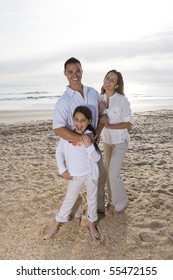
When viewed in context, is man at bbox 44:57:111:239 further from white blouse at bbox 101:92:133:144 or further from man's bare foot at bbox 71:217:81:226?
man's bare foot at bbox 71:217:81:226

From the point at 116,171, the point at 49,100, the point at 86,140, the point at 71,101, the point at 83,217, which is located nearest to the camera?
the point at 86,140

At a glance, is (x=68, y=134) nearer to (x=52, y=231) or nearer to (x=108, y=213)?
(x=52, y=231)

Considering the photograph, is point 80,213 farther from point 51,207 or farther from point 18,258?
point 18,258

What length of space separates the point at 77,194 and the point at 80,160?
412mm

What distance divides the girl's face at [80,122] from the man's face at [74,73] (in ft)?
1.07

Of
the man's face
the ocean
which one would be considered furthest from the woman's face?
the ocean

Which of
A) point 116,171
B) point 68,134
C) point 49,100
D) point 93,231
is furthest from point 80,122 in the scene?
point 49,100

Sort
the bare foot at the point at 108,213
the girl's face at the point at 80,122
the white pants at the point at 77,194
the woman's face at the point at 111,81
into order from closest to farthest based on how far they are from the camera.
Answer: the girl's face at the point at 80,122 < the white pants at the point at 77,194 < the woman's face at the point at 111,81 < the bare foot at the point at 108,213

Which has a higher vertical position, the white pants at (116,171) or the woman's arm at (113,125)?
the woman's arm at (113,125)

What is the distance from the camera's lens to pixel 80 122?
3.12 meters

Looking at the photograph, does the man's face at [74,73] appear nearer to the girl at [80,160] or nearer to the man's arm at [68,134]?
the girl at [80,160]

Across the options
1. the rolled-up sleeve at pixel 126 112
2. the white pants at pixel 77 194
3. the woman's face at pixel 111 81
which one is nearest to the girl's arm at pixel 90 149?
the white pants at pixel 77 194

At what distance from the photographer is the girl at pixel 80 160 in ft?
10.2

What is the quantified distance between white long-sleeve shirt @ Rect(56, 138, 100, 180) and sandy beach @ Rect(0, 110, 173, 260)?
744 millimetres
